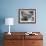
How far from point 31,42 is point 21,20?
0.92 meters

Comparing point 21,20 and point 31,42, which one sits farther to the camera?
point 21,20

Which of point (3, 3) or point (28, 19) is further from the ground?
point (3, 3)

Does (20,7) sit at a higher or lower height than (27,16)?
higher

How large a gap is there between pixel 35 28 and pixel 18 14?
771 millimetres

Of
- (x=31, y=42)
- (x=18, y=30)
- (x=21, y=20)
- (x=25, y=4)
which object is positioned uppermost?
(x=25, y=4)

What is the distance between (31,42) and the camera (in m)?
3.91

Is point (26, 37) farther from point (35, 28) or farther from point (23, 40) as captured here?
point (35, 28)

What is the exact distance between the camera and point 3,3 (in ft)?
14.5

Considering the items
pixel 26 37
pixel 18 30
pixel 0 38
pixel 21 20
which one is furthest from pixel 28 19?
pixel 0 38

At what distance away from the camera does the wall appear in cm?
443

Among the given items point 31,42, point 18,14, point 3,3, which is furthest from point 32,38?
point 3,3

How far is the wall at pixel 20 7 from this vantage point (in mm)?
4430

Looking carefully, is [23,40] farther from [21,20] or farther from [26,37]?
[21,20]

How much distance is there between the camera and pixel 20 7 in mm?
4426
